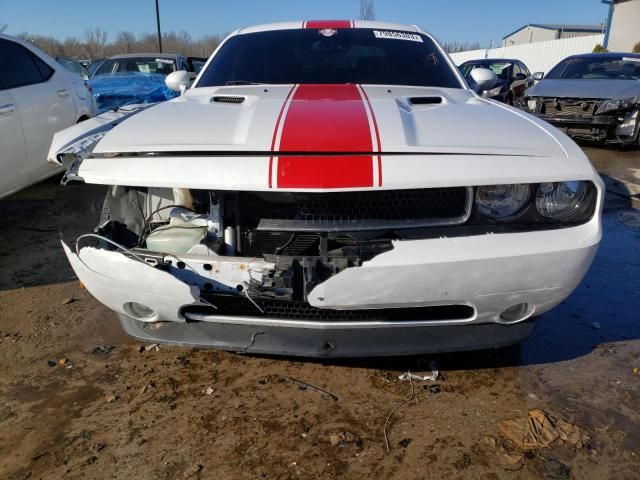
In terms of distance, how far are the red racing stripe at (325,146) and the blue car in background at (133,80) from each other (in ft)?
17.1

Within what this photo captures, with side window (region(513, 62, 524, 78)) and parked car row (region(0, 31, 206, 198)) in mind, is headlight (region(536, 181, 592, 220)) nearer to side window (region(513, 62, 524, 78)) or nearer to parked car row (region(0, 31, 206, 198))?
parked car row (region(0, 31, 206, 198))

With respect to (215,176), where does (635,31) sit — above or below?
above

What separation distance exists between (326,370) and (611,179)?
5.03m

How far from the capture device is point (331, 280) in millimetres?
1608

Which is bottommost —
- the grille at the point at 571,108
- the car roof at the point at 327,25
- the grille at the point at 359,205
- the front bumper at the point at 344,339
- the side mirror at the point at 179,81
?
the front bumper at the point at 344,339

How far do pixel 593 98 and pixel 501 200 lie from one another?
659 centimetres

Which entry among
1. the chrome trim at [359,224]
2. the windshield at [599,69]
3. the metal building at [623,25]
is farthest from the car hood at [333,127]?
the metal building at [623,25]

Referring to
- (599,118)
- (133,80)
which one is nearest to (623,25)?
(599,118)

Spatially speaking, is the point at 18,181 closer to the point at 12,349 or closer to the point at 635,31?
the point at 12,349

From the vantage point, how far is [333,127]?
175cm

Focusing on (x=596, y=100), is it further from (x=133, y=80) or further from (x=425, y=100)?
(x=133, y=80)

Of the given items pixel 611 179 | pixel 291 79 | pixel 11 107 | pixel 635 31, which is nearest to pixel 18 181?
pixel 11 107

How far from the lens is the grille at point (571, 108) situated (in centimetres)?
717

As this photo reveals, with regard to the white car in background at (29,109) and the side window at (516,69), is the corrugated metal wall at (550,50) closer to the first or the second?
the side window at (516,69)
